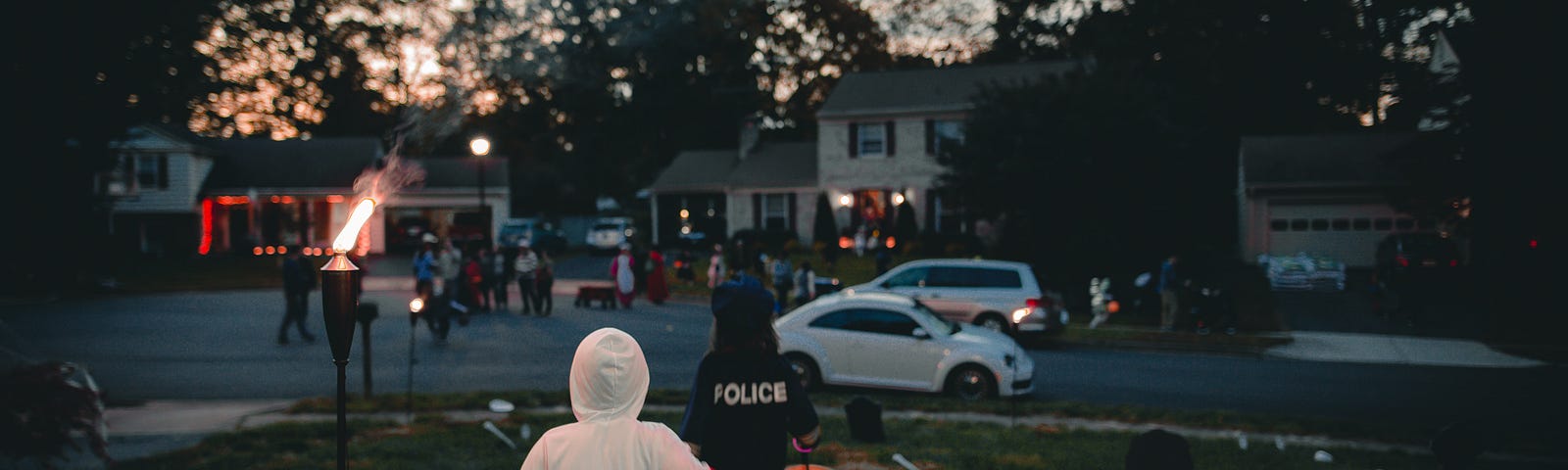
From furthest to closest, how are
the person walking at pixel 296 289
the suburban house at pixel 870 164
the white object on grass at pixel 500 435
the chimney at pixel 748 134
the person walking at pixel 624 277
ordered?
the chimney at pixel 748 134 → the suburban house at pixel 870 164 → the person walking at pixel 624 277 → the person walking at pixel 296 289 → the white object on grass at pixel 500 435

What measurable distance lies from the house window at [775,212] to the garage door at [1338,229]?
16.3m

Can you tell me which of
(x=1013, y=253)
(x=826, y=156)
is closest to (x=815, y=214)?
(x=826, y=156)

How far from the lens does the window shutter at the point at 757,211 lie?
128ft

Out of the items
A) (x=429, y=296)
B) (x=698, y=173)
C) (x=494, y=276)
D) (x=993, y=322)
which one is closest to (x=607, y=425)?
(x=429, y=296)

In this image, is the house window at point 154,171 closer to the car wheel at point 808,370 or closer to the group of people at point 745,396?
the car wheel at point 808,370

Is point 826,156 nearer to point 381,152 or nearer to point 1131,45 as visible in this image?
point 1131,45

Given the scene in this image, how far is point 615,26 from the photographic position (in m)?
49.9

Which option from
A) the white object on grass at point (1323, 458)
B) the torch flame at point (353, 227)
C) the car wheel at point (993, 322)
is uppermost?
the torch flame at point (353, 227)

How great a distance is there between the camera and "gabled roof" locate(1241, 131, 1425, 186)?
30.1m

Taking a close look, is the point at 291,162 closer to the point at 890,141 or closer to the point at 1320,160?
the point at 890,141

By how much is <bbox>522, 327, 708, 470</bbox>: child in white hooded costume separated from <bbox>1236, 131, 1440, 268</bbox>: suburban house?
30.7m

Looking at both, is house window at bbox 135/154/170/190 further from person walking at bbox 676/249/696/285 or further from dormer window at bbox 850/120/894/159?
dormer window at bbox 850/120/894/159

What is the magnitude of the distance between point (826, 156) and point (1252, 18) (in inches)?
745

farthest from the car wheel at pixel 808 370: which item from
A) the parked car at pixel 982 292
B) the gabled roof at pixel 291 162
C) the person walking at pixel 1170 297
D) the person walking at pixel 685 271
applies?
the gabled roof at pixel 291 162
